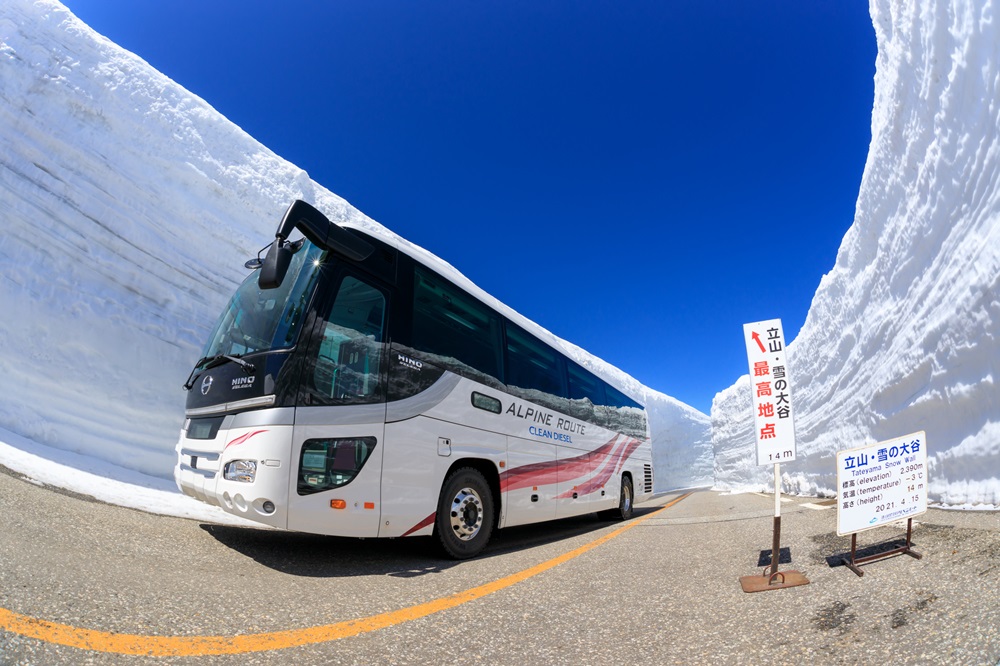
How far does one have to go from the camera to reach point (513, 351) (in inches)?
230

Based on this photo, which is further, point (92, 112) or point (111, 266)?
point (92, 112)

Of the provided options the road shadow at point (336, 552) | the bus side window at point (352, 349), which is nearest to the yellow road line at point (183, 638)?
the road shadow at point (336, 552)

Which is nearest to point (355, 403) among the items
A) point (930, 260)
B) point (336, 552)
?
point (336, 552)

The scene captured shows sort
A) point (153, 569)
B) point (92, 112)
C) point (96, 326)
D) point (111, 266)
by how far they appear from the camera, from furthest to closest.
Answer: point (92, 112) < point (111, 266) < point (96, 326) < point (153, 569)

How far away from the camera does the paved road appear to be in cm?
186

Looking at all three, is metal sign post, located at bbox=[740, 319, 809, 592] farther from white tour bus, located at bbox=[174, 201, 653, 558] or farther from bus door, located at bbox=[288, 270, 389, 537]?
bus door, located at bbox=[288, 270, 389, 537]

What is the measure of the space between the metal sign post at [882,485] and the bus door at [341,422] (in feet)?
11.7

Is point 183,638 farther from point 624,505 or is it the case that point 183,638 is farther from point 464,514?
point 624,505

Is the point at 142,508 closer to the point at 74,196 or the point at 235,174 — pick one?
the point at 74,196

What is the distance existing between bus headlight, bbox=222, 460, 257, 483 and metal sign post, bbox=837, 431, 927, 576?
4260 millimetres

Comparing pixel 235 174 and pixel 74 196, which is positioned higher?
pixel 235 174

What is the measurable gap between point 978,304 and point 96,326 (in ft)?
44.5

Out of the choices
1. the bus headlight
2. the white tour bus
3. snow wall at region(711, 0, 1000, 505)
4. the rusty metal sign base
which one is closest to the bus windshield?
the white tour bus

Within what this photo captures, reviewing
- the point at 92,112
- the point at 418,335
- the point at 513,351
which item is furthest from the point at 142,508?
the point at 92,112
